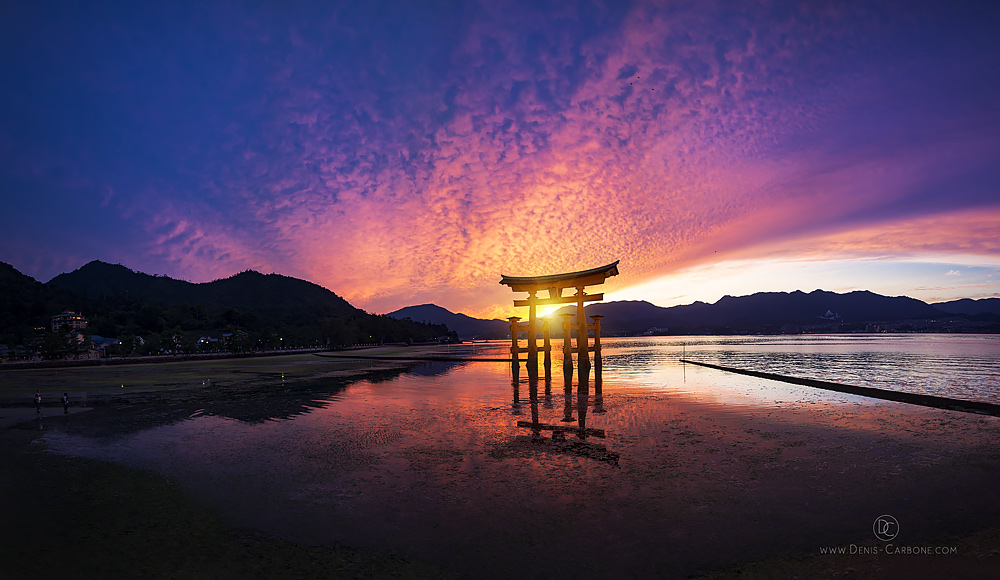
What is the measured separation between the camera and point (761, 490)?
865 cm

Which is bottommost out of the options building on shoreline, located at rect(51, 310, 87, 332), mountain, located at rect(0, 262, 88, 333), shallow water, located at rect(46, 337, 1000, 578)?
shallow water, located at rect(46, 337, 1000, 578)

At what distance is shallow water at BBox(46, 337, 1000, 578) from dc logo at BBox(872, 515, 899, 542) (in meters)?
0.15

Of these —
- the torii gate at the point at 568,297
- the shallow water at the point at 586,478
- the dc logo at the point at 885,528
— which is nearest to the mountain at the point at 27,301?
the torii gate at the point at 568,297

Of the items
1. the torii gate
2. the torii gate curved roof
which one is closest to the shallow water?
the torii gate

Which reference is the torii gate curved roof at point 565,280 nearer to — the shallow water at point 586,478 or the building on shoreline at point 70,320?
the shallow water at point 586,478

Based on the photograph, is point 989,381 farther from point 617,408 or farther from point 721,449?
point 721,449

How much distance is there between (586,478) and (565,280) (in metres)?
17.1

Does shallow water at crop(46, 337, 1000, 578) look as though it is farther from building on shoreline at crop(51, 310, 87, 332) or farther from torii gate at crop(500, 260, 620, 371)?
building on shoreline at crop(51, 310, 87, 332)

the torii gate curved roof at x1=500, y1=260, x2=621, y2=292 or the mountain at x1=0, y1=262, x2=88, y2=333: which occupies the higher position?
the mountain at x1=0, y1=262, x2=88, y2=333

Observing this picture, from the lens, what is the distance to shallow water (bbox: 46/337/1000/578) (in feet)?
21.7

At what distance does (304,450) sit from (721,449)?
40.4ft

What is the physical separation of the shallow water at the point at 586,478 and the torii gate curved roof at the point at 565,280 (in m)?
8.44

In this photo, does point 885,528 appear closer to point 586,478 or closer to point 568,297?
point 586,478

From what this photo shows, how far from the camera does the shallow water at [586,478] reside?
6617 millimetres
